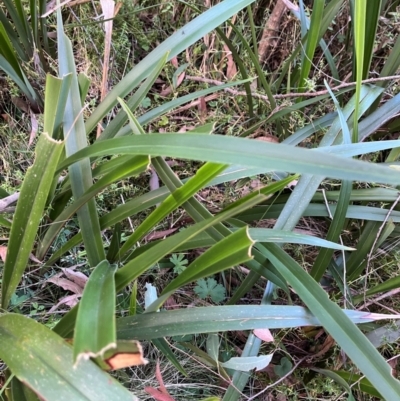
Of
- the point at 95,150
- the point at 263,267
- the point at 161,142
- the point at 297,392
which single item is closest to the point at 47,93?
the point at 95,150

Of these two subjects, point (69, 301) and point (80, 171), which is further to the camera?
point (69, 301)

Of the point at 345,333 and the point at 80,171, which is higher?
the point at 80,171

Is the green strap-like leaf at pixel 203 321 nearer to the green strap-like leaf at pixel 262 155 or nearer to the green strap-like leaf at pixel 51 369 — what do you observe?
the green strap-like leaf at pixel 51 369

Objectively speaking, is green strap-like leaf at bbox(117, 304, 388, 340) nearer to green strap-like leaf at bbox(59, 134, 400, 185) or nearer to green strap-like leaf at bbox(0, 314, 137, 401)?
green strap-like leaf at bbox(0, 314, 137, 401)

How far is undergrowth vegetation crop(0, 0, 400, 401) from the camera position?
0.50 metres

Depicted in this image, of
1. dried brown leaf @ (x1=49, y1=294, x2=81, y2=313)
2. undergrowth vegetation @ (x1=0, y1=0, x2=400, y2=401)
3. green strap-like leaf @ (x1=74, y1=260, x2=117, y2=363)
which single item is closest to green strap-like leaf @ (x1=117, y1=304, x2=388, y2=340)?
undergrowth vegetation @ (x1=0, y1=0, x2=400, y2=401)

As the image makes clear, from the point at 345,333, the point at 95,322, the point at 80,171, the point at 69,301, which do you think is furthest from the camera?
the point at 69,301

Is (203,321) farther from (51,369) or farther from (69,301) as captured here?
(69,301)

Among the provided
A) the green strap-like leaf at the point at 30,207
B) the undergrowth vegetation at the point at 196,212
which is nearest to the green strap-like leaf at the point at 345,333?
the undergrowth vegetation at the point at 196,212

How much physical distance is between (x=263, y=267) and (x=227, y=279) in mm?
279

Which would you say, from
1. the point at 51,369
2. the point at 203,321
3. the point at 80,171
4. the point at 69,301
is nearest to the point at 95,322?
the point at 51,369

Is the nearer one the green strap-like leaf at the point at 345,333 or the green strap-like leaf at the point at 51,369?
the green strap-like leaf at the point at 51,369

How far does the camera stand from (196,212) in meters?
0.65

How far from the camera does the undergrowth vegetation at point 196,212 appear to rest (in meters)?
0.50
